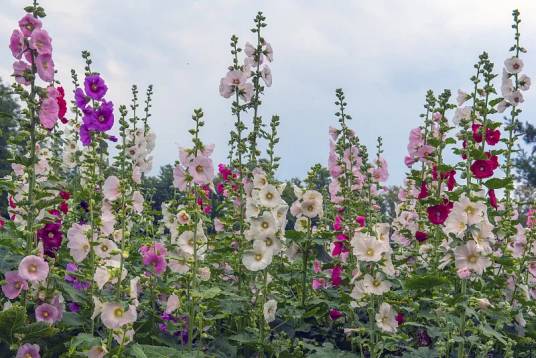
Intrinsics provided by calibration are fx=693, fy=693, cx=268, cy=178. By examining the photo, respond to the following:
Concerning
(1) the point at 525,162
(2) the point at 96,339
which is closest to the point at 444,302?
(2) the point at 96,339

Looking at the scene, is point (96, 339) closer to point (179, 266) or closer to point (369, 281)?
point (179, 266)

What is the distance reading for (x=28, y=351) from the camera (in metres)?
4.34

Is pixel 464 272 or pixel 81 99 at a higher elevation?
pixel 81 99

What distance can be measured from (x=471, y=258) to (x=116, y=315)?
7.47ft

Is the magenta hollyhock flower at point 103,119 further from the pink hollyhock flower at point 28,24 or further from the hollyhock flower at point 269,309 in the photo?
the hollyhock flower at point 269,309

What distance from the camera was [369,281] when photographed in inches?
175

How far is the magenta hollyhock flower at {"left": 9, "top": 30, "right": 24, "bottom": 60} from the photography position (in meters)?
4.48

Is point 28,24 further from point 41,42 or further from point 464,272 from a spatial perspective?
point 464,272

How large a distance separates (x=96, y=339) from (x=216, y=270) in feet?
5.49

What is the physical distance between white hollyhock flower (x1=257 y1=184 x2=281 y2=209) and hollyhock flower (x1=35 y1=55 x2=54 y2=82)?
159 centimetres

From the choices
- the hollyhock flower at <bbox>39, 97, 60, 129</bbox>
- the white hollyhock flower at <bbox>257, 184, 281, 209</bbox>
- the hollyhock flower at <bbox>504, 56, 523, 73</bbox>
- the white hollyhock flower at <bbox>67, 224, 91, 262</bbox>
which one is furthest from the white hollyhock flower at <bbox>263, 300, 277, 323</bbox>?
the hollyhock flower at <bbox>504, 56, 523, 73</bbox>

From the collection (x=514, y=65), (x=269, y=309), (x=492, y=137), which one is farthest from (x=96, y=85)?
(x=514, y=65)

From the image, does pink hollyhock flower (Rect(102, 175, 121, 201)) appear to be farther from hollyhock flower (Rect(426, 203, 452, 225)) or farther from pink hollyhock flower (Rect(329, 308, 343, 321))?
hollyhock flower (Rect(426, 203, 452, 225))

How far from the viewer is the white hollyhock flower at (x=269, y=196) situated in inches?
187
